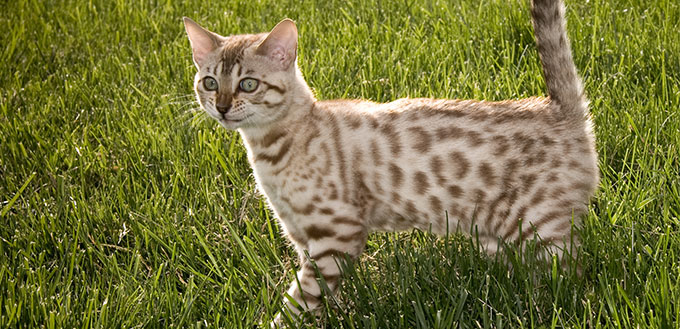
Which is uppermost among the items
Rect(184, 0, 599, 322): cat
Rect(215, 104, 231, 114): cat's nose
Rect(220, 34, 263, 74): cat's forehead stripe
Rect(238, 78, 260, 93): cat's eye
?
Rect(220, 34, 263, 74): cat's forehead stripe

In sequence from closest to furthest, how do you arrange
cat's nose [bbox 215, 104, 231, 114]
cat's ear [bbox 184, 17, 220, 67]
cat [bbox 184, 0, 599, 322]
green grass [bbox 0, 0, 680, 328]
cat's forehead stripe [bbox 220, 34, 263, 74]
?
green grass [bbox 0, 0, 680, 328]
cat [bbox 184, 0, 599, 322]
cat's nose [bbox 215, 104, 231, 114]
cat's forehead stripe [bbox 220, 34, 263, 74]
cat's ear [bbox 184, 17, 220, 67]

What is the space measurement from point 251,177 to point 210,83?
0.83 m

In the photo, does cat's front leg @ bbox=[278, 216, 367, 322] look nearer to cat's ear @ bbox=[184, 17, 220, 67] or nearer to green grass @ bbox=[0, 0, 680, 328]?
green grass @ bbox=[0, 0, 680, 328]

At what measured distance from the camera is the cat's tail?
12.2ft

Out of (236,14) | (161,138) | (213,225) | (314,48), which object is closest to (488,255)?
(213,225)

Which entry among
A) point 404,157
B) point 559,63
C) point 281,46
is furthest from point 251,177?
point 559,63

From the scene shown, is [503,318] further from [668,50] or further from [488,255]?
[668,50]

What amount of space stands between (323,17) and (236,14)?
755mm

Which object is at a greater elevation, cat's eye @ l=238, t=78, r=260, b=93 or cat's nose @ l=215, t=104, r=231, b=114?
cat's eye @ l=238, t=78, r=260, b=93

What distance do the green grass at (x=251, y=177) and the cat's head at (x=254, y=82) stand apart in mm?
494

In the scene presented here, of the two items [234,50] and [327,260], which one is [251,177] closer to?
[234,50]

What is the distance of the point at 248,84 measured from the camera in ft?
12.6

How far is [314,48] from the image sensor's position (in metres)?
6.09

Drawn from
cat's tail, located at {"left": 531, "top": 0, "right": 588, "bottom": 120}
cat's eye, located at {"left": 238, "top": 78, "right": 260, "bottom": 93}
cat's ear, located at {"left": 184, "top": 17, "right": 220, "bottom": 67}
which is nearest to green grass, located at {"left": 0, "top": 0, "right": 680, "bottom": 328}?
cat's ear, located at {"left": 184, "top": 17, "right": 220, "bottom": 67}
